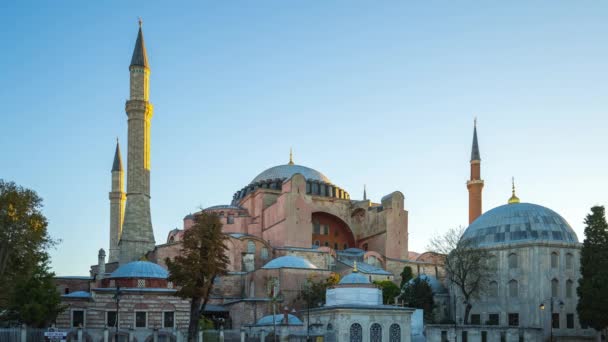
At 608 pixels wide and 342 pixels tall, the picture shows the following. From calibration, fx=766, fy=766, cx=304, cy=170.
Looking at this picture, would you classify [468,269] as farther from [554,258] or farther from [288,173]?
[288,173]

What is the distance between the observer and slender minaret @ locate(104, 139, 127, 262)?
53438 millimetres

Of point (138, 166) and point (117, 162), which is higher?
point (117, 162)

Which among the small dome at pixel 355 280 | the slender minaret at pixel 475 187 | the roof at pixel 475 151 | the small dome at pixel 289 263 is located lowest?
the small dome at pixel 355 280

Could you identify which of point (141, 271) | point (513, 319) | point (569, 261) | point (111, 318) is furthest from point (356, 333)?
point (569, 261)

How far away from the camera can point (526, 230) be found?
3991 cm

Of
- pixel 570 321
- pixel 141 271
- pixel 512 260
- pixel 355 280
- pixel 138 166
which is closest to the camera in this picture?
pixel 355 280

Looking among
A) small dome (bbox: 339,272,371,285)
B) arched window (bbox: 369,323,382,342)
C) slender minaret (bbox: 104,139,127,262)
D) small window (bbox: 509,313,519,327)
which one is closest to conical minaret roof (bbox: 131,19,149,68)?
slender minaret (bbox: 104,139,127,262)

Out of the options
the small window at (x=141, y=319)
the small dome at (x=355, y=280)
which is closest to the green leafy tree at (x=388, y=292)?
the small dome at (x=355, y=280)

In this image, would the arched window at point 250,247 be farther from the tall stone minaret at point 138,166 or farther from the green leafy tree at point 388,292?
the green leafy tree at point 388,292

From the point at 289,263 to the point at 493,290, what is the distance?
10933 mm

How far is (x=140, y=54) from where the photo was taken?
46062mm

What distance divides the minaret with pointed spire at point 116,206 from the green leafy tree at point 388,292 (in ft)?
66.7

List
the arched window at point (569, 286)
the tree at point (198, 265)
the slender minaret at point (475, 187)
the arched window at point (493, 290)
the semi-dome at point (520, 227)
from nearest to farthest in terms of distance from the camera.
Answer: the tree at point (198, 265)
the arched window at point (569, 286)
the semi-dome at point (520, 227)
the arched window at point (493, 290)
the slender minaret at point (475, 187)

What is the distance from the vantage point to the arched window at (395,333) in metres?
32.5
